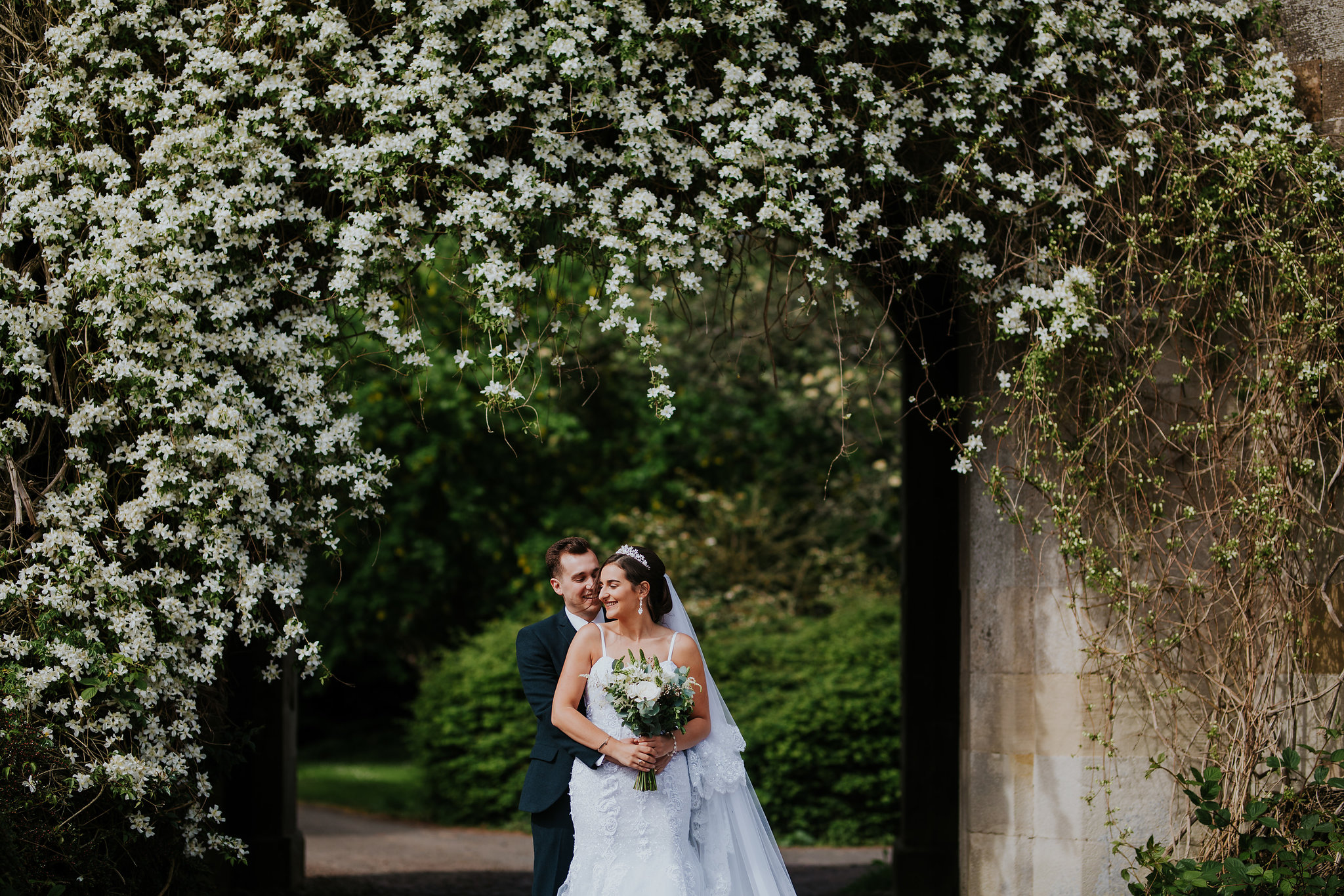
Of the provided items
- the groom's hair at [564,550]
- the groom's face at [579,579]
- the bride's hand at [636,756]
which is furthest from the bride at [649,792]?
the groom's hair at [564,550]

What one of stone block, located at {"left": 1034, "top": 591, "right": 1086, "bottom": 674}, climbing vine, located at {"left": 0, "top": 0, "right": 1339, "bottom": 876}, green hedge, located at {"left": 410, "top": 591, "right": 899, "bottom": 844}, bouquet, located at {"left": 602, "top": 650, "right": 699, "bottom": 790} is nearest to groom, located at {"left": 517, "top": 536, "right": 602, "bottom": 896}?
bouquet, located at {"left": 602, "top": 650, "right": 699, "bottom": 790}

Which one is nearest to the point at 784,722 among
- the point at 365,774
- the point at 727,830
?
the point at 727,830

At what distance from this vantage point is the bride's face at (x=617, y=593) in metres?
4.14

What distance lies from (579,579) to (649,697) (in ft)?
2.26

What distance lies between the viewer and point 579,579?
14.5 feet

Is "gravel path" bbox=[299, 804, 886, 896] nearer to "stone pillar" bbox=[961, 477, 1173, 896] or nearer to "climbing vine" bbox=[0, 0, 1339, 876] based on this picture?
"stone pillar" bbox=[961, 477, 1173, 896]

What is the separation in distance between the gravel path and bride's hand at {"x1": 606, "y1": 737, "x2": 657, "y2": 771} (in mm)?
4650

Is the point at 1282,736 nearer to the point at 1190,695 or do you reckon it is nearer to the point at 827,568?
the point at 1190,695

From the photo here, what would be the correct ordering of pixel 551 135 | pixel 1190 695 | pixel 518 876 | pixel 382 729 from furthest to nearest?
pixel 382 729 < pixel 518 876 < pixel 1190 695 < pixel 551 135

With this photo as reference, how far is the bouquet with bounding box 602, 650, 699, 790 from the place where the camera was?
12.8 feet

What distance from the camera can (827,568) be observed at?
12578mm

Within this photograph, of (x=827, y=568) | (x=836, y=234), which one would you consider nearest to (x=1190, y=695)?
(x=836, y=234)

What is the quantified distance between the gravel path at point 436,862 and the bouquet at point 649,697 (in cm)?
476

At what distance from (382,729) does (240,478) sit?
15.5 m
